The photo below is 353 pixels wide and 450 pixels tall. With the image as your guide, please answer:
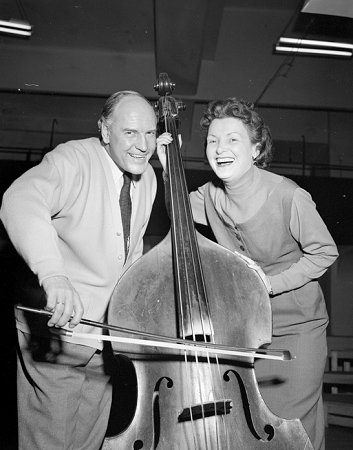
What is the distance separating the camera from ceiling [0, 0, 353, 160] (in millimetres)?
4988

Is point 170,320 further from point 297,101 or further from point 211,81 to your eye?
point 297,101

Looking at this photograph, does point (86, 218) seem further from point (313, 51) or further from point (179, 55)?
point (313, 51)

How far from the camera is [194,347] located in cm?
113

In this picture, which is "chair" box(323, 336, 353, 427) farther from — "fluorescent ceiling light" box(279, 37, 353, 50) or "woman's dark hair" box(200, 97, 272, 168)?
"fluorescent ceiling light" box(279, 37, 353, 50)

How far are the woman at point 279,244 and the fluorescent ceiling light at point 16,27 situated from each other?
12.4ft

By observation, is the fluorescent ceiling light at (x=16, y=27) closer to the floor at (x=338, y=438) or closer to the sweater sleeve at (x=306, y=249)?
the sweater sleeve at (x=306, y=249)

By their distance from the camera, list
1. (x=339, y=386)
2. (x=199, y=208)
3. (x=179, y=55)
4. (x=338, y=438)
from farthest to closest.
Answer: (x=339, y=386) → (x=179, y=55) → (x=338, y=438) → (x=199, y=208)

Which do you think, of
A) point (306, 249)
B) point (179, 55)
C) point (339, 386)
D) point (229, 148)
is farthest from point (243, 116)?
point (339, 386)

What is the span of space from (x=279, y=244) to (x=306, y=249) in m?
0.10

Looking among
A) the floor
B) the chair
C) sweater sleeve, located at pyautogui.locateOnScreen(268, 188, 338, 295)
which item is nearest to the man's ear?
sweater sleeve, located at pyautogui.locateOnScreen(268, 188, 338, 295)

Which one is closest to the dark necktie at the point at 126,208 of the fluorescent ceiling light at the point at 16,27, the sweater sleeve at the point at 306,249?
the sweater sleeve at the point at 306,249

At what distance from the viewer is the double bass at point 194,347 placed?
1110 millimetres

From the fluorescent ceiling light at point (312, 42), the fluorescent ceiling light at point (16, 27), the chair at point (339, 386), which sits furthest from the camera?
the fluorescent ceiling light at point (312, 42)

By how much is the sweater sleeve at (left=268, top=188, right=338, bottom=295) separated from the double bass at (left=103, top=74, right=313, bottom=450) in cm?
12
